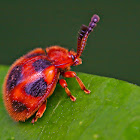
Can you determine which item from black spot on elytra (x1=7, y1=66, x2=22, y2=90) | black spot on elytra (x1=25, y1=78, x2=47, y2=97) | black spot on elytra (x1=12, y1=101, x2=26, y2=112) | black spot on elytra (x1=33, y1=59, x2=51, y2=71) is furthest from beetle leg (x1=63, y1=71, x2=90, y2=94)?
black spot on elytra (x1=12, y1=101, x2=26, y2=112)

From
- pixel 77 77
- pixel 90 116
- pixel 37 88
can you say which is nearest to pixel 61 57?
pixel 77 77

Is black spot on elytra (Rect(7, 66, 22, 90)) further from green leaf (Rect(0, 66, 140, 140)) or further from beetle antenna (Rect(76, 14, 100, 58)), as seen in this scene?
beetle antenna (Rect(76, 14, 100, 58))

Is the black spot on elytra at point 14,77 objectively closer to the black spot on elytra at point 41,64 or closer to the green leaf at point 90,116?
the black spot on elytra at point 41,64

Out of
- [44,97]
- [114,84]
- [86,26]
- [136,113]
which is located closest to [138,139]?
[136,113]

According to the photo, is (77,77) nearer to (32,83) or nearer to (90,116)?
(32,83)

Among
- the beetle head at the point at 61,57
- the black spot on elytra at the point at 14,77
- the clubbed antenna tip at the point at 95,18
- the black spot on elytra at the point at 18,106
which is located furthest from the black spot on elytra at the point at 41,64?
the clubbed antenna tip at the point at 95,18
